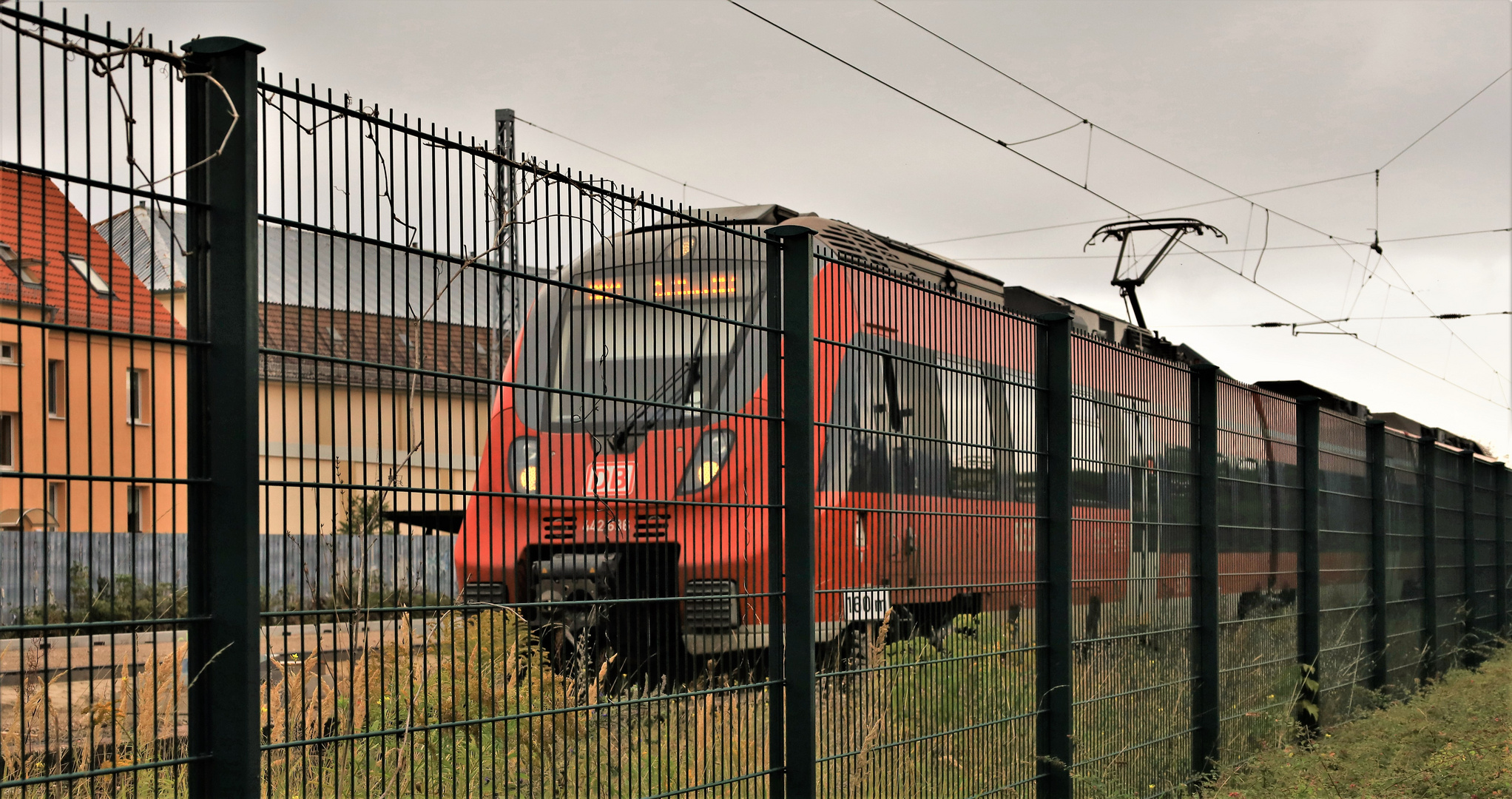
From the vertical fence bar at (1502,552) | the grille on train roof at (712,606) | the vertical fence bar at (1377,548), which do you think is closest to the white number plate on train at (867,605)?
the grille on train roof at (712,606)

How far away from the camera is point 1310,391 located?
16188mm

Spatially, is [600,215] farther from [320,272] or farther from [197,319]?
[197,319]

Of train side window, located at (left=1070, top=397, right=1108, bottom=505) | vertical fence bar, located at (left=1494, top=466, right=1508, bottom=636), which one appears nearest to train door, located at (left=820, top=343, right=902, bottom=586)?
train side window, located at (left=1070, top=397, right=1108, bottom=505)

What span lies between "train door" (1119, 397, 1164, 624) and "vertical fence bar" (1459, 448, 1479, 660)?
10.0 meters

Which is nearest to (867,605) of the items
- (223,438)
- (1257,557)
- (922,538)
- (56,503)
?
(922,538)

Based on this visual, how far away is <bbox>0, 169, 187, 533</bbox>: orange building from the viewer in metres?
2.68

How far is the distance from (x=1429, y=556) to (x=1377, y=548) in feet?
7.93

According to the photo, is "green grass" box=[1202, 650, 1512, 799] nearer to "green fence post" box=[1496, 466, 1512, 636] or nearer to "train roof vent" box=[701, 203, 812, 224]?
"train roof vent" box=[701, 203, 812, 224]

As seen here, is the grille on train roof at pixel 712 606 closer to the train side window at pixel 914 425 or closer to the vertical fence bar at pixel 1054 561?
the train side window at pixel 914 425

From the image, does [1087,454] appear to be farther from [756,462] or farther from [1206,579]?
[756,462]

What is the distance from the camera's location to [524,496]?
3.52 metres

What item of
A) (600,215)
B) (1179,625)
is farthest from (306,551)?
(1179,625)

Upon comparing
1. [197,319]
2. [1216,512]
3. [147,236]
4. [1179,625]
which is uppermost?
[147,236]

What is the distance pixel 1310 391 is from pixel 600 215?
45.4ft
